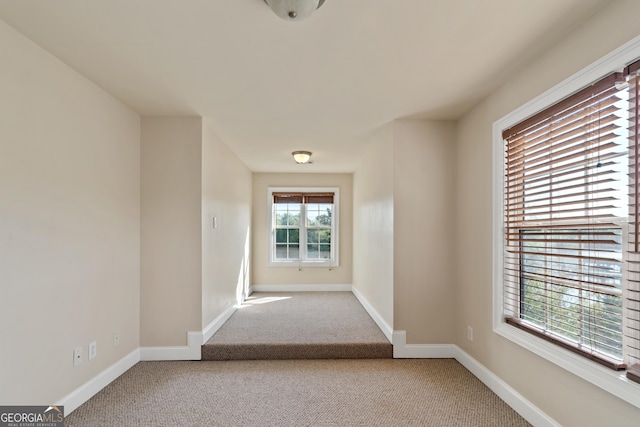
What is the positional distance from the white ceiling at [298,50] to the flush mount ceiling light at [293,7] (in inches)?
3.6

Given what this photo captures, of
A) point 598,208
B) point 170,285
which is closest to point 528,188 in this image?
point 598,208

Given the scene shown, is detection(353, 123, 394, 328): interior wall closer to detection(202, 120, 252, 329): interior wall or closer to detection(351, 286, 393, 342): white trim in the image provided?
detection(351, 286, 393, 342): white trim

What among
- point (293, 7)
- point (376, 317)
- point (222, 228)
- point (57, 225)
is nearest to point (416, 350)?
point (376, 317)

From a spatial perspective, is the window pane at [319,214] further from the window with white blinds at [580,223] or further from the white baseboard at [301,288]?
the window with white blinds at [580,223]

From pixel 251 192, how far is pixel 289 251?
4.57 feet

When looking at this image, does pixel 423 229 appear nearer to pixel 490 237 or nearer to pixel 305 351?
pixel 490 237

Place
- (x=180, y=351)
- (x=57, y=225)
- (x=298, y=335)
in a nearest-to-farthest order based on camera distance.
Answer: (x=57, y=225), (x=180, y=351), (x=298, y=335)

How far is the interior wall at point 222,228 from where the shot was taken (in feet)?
10.9

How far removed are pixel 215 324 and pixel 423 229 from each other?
2.50 meters

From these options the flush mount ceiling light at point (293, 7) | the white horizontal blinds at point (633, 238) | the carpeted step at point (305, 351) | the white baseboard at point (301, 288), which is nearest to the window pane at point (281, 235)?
the white baseboard at point (301, 288)

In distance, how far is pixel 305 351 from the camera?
324 centimetres

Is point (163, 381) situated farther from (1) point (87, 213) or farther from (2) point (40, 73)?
(2) point (40, 73)

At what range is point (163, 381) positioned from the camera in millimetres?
2717

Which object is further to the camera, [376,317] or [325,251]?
[325,251]
